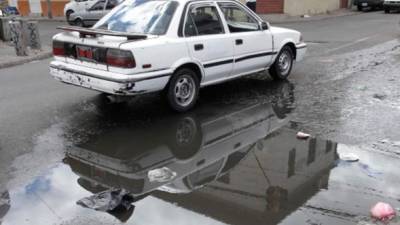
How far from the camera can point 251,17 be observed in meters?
8.46

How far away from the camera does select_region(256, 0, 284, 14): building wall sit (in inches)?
1136

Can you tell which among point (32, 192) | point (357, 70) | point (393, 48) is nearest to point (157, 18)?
point (32, 192)

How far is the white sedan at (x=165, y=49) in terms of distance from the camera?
6594 millimetres

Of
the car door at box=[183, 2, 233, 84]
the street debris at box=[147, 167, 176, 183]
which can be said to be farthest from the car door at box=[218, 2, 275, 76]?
the street debris at box=[147, 167, 176, 183]

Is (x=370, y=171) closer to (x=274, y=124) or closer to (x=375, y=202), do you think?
(x=375, y=202)

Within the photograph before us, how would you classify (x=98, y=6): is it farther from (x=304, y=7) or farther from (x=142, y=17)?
(x=142, y=17)

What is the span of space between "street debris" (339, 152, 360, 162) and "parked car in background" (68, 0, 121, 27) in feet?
71.5

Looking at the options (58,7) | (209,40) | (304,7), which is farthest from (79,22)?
(209,40)

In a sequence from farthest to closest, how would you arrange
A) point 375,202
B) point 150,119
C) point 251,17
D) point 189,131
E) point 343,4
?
1. point 343,4
2. point 251,17
3. point 150,119
4. point 189,131
5. point 375,202

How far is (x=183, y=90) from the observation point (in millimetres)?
7332

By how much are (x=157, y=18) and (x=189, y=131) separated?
1.81 meters

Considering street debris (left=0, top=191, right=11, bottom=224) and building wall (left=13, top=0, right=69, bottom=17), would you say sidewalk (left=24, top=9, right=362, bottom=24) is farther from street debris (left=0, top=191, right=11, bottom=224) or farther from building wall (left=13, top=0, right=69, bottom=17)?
street debris (left=0, top=191, right=11, bottom=224)

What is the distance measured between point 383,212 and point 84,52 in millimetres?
4520

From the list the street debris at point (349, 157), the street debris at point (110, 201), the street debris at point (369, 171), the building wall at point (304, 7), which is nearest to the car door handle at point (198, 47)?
the street debris at point (349, 157)
